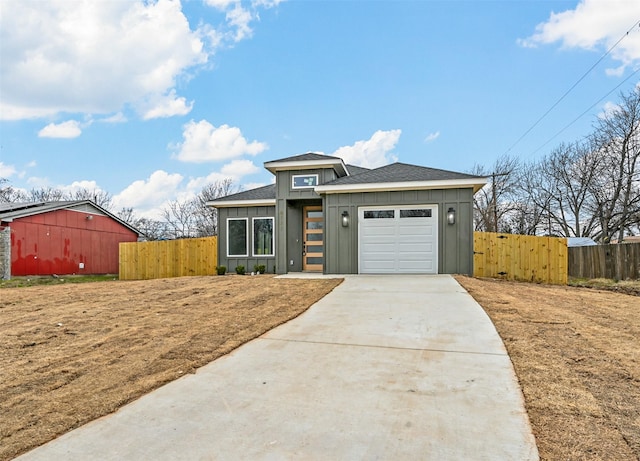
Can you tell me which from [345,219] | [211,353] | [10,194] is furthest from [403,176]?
[10,194]

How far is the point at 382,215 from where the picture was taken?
10555mm

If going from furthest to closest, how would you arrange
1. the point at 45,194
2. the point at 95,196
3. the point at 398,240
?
the point at 95,196
the point at 45,194
the point at 398,240

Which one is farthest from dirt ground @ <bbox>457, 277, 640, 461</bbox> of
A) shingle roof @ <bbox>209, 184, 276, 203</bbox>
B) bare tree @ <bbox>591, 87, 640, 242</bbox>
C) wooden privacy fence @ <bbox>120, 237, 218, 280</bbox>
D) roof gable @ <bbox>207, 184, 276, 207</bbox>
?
bare tree @ <bbox>591, 87, 640, 242</bbox>

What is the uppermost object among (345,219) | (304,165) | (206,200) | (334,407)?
(206,200)

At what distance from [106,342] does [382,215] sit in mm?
7677

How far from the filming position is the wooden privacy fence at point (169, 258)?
1485cm

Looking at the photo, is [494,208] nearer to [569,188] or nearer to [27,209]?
[569,188]

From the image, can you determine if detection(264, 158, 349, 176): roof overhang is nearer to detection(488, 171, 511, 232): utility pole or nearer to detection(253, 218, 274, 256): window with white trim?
detection(253, 218, 274, 256): window with white trim

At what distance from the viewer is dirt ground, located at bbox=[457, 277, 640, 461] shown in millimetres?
2248

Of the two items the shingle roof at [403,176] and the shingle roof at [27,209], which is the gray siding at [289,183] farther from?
the shingle roof at [27,209]

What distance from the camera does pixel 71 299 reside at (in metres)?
7.64

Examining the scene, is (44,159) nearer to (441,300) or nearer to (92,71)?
(92,71)

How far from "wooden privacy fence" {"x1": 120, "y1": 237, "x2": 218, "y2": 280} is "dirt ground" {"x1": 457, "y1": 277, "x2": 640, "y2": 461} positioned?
11.1 metres

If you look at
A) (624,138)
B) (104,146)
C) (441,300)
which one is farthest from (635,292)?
(104,146)
